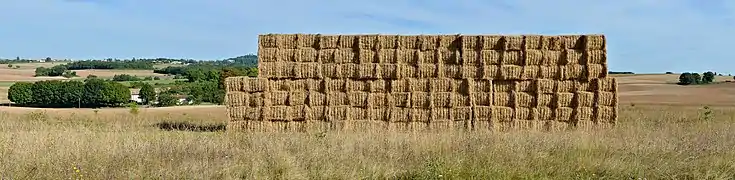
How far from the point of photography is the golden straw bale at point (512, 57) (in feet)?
47.2

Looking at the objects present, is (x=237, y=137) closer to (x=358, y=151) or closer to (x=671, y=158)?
(x=358, y=151)

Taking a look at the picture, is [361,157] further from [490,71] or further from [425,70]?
[490,71]

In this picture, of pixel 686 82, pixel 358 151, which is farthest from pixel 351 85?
pixel 686 82

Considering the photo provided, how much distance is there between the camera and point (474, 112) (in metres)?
14.5

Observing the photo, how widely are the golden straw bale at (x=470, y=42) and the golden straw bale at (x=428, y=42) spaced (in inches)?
21.1

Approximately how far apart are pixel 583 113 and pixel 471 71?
2436mm

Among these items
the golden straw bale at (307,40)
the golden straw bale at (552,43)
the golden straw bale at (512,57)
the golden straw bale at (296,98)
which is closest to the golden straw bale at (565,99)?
the golden straw bale at (552,43)

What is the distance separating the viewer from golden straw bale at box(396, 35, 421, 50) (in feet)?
47.1

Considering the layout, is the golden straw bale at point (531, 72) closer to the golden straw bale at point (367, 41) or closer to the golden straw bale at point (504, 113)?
the golden straw bale at point (504, 113)

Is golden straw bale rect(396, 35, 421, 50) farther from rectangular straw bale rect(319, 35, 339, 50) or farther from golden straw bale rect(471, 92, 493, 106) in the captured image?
golden straw bale rect(471, 92, 493, 106)

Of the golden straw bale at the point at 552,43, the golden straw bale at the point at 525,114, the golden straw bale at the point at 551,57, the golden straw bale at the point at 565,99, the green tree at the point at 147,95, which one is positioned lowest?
the green tree at the point at 147,95

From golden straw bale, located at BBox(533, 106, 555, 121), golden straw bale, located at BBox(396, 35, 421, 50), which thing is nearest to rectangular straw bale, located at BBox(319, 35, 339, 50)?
golden straw bale, located at BBox(396, 35, 421, 50)

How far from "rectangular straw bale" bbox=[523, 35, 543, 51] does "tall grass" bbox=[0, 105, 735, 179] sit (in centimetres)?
441

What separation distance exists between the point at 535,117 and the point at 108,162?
9482 mm
